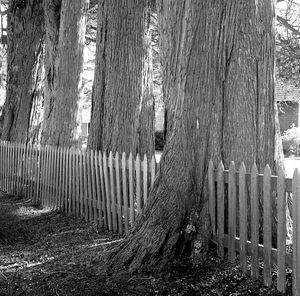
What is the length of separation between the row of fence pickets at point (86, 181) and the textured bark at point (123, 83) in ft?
1.77

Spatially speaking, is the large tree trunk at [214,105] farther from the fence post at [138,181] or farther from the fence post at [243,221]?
the fence post at [138,181]

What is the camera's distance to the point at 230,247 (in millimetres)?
4992

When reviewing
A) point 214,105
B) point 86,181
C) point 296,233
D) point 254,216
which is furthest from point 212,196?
point 86,181

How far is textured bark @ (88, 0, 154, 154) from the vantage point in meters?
8.55

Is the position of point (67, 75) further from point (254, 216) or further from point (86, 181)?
point (254, 216)

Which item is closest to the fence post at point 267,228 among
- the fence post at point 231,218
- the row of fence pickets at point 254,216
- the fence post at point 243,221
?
the row of fence pickets at point 254,216

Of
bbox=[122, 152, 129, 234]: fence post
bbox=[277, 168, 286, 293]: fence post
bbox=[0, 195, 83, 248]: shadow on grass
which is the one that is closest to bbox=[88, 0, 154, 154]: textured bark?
bbox=[122, 152, 129, 234]: fence post

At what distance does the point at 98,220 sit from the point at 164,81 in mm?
3468

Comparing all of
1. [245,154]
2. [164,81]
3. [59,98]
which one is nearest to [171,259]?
[245,154]

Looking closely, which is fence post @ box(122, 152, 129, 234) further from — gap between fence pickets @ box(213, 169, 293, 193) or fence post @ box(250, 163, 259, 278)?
fence post @ box(250, 163, 259, 278)

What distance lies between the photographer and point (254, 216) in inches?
186

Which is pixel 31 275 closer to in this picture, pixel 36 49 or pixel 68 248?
pixel 68 248

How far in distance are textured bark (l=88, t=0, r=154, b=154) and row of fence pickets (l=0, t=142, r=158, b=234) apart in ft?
1.77

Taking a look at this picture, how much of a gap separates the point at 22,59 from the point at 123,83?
24.3 feet
